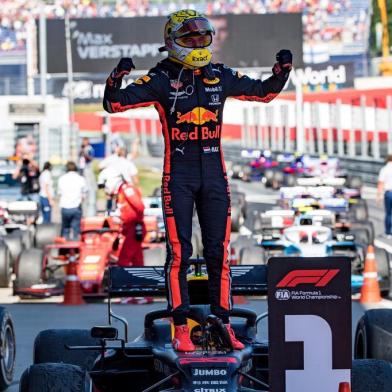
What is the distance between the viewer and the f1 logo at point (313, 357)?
618 centimetres

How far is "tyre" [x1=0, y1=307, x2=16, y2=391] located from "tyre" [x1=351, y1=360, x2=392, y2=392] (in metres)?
3.03

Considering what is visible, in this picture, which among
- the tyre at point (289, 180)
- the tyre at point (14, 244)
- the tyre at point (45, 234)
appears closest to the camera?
the tyre at point (14, 244)

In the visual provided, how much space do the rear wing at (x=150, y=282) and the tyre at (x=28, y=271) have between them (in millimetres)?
7554

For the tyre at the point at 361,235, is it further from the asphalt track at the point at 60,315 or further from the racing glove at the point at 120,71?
the racing glove at the point at 120,71

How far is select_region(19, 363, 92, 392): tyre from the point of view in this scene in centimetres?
703

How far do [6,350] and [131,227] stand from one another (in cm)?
627

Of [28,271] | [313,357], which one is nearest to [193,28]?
[313,357]

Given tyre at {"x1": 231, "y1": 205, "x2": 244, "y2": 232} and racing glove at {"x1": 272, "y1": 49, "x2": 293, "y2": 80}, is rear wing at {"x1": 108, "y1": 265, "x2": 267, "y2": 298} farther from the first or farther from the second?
tyre at {"x1": 231, "y1": 205, "x2": 244, "y2": 232}

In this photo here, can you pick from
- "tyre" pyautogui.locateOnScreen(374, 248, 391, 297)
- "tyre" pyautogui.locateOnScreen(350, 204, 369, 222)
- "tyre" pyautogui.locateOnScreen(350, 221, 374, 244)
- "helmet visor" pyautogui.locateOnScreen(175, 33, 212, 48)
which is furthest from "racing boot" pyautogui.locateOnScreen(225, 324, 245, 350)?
"tyre" pyautogui.locateOnScreen(350, 204, 369, 222)

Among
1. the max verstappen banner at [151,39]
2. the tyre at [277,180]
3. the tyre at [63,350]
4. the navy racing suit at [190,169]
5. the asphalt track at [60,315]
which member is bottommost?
the asphalt track at [60,315]

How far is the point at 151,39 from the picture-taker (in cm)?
5153

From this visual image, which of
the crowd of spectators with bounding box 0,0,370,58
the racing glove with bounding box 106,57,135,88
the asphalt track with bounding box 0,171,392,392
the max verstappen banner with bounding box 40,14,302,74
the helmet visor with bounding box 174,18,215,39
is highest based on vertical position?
the crowd of spectators with bounding box 0,0,370,58

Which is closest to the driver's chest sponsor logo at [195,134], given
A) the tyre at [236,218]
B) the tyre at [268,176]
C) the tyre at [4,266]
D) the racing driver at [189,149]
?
the racing driver at [189,149]

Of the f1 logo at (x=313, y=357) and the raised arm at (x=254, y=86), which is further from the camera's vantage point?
the raised arm at (x=254, y=86)
